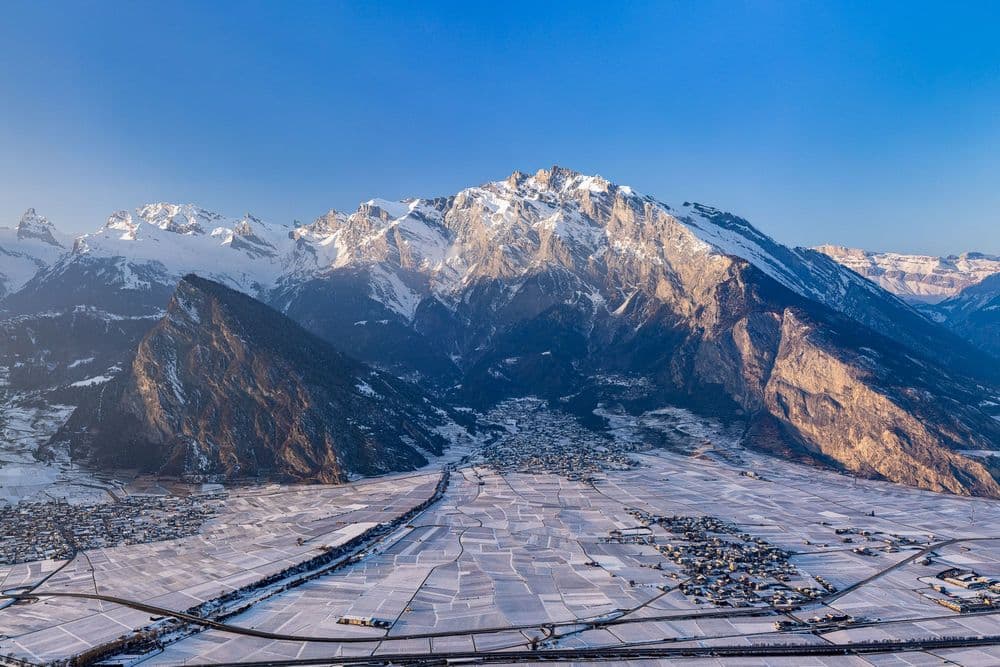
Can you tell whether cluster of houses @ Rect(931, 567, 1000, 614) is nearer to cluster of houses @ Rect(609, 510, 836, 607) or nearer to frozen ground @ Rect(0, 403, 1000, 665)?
frozen ground @ Rect(0, 403, 1000, 665)

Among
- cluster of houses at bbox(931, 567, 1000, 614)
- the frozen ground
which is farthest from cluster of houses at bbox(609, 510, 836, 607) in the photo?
cluster of houses at bbox(931, 567, 1000, 614)

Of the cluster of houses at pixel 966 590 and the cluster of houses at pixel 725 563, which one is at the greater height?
the cluster of houses at pixel 966 590

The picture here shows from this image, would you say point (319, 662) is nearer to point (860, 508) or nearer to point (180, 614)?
point (180, 614)

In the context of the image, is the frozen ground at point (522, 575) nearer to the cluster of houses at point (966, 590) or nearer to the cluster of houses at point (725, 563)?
the cluster of houses at point (725, 563)

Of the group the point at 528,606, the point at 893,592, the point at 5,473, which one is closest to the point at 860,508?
the point at 893,592

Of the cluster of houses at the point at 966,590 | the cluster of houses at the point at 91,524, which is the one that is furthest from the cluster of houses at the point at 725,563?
the cluster of houses at the point at 91,524

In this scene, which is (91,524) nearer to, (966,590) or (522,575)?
(522,575)

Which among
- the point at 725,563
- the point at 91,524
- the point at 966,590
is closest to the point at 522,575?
the point at 725,563
